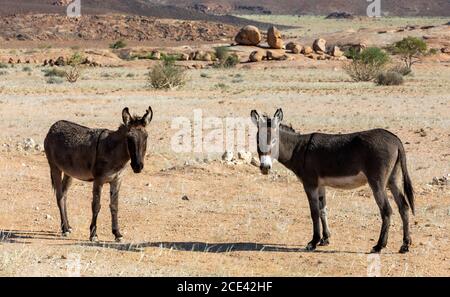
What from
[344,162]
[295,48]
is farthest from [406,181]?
[295,48]

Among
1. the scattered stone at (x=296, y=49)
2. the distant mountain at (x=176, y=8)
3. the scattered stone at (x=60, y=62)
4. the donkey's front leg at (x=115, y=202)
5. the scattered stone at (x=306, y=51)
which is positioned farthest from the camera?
the distant mountain at (x=176, y=8)

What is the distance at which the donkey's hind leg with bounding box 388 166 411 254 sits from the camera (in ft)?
30.1

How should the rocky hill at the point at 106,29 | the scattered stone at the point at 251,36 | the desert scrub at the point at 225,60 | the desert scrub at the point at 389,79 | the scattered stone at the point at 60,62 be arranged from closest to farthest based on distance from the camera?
the desert scrub at the point at 389,79, the desert scrub at the point at 225,60, the scattered stone at the point at 60,62, the scattered stone at the point at 251,36, the rocky hill at the point at 106,29

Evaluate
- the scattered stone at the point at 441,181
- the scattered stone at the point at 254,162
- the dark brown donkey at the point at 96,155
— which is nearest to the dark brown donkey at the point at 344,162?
the dark brown donkey at the point at 96,155

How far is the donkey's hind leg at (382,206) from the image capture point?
8.99 m

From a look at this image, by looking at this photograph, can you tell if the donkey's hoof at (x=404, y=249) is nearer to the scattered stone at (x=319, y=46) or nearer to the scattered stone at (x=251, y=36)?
the scattered stone at (x=319, y=46)

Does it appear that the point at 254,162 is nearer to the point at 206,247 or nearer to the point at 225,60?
the point at 206,247

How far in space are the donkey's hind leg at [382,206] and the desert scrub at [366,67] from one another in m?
35.9

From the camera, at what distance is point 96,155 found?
9586 millimetres

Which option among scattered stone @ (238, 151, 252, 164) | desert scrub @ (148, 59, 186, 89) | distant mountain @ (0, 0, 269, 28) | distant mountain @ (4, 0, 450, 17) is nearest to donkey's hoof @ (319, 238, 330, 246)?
scattered stone @ (238, 151, 252, 164)

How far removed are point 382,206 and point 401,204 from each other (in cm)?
35

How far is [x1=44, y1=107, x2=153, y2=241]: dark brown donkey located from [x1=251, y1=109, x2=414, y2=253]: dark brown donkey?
4.58ft

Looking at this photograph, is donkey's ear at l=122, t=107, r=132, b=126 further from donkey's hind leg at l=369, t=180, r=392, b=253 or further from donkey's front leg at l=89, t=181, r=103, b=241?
donkey's hind leg at l=369, t=180, r=392, b=253
